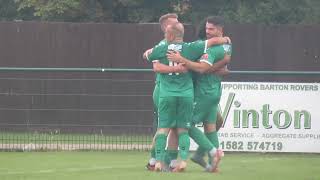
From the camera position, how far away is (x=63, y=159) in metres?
13.3

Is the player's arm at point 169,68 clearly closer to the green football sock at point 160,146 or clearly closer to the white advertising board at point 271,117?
the green football sock at point 160,146

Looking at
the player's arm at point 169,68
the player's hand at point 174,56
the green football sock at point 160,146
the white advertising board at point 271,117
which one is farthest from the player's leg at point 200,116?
the white advertising board at point 271,117

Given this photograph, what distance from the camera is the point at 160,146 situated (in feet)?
35.3

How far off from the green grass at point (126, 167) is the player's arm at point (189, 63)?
1.21 metres

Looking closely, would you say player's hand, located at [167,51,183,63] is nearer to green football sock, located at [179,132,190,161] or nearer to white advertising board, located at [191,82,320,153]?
green football sock, located at [179,132,190,161]

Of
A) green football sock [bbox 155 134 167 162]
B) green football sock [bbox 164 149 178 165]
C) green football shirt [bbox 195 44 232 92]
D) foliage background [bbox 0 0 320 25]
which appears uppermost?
foliage background [bbox 0 0 320 25]

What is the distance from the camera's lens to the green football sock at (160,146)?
10.8m

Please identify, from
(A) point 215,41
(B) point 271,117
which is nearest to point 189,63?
(A) point 215,41

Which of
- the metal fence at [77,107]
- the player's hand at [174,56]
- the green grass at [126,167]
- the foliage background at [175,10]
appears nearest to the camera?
the green grass at [126,167]

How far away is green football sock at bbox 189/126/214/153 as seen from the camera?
35.6 feet

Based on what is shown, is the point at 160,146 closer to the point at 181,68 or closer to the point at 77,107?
the point at 181,68

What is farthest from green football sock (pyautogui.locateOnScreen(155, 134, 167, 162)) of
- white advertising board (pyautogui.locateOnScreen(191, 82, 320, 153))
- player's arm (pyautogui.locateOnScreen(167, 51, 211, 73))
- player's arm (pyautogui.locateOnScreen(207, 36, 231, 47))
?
white advertising board (pyautogui.locateOnScreen(191, 82, 320, 153))

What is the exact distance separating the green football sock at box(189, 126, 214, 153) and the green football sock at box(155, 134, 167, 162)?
36cm

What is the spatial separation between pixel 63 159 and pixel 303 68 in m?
8.58
